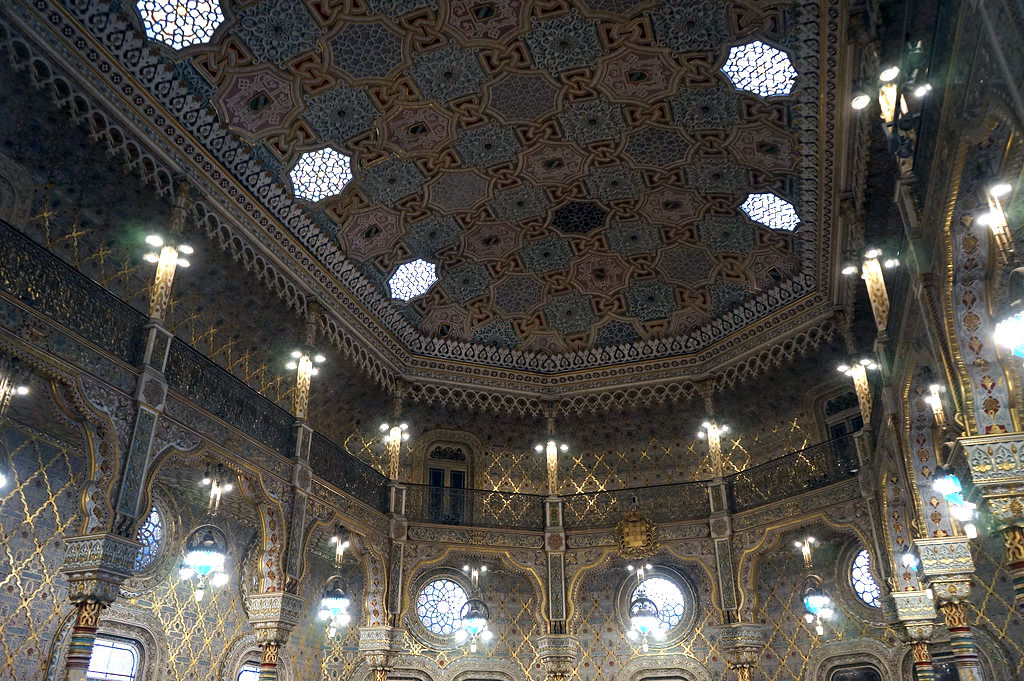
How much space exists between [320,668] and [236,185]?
10.4m

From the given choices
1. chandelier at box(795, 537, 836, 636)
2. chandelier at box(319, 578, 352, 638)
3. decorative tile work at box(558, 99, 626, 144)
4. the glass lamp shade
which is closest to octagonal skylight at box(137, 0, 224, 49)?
decorative tile work at box(558, 99, 626, 144)

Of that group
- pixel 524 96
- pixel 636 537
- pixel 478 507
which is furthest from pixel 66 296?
pixel 636 537

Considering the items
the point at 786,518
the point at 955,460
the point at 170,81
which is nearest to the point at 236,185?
the point at 170,81

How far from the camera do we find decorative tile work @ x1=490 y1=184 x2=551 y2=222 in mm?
16422

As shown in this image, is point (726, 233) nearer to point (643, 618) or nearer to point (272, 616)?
point (643, 618)

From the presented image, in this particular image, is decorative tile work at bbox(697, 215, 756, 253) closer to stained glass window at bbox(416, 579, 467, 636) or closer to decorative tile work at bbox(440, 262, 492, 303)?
decorative tile work at bbox(440, 262, 492, 303)

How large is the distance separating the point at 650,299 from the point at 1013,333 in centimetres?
1237

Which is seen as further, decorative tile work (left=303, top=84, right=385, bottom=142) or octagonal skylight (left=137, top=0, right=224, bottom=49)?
decorative tile work (left=303, top=84, right=385, bottom=142)

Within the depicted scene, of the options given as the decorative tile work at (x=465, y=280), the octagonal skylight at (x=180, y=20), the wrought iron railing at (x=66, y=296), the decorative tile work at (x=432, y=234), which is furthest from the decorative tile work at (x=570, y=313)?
the wrought iron railing at (x=66, y=296)

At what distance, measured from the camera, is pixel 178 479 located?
46.7ft

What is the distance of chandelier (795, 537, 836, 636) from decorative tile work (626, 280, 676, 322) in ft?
20.2

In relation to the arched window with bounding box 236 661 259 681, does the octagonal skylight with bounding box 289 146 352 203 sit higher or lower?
higher

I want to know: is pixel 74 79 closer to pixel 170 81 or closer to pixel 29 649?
pixel 170 81

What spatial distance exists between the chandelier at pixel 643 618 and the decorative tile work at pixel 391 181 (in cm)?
963
